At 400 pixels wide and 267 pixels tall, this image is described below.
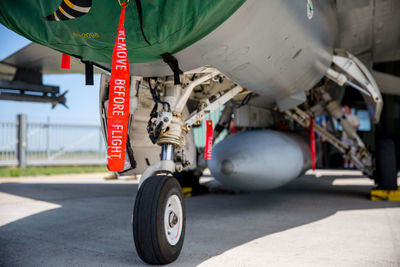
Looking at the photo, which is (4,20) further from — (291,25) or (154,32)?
(291,25)

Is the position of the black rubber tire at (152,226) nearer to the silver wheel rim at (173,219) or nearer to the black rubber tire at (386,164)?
the silver wheel rim at (173,219)

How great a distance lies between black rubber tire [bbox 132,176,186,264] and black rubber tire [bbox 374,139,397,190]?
4706mm

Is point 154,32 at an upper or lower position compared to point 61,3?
lower

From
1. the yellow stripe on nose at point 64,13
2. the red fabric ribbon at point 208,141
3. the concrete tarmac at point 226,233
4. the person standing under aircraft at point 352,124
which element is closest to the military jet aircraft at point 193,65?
the yellow stripe on nose at point 64,13

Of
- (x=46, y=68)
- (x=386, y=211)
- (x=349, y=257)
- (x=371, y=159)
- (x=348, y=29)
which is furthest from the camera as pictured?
(x=371, y=159)

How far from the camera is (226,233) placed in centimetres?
348

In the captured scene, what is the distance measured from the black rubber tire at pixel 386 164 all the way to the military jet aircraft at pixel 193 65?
0.09m

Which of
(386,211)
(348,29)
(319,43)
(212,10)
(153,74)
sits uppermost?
(348,29)

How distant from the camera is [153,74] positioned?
2994 mm

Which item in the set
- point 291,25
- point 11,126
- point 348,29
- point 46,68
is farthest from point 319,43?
point 11,126

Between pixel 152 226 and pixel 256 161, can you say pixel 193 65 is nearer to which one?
pixel 152 226

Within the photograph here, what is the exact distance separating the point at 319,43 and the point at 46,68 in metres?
4.45

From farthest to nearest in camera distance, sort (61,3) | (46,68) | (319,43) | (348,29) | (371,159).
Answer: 1. (371,159)
2. (46,68)
3. (348,29)
4. (319,43)
5. (61,3)

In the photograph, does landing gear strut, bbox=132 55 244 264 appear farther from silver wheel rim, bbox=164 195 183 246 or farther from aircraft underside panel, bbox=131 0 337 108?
aircraft underside panel, bbox=131 0 337 108
